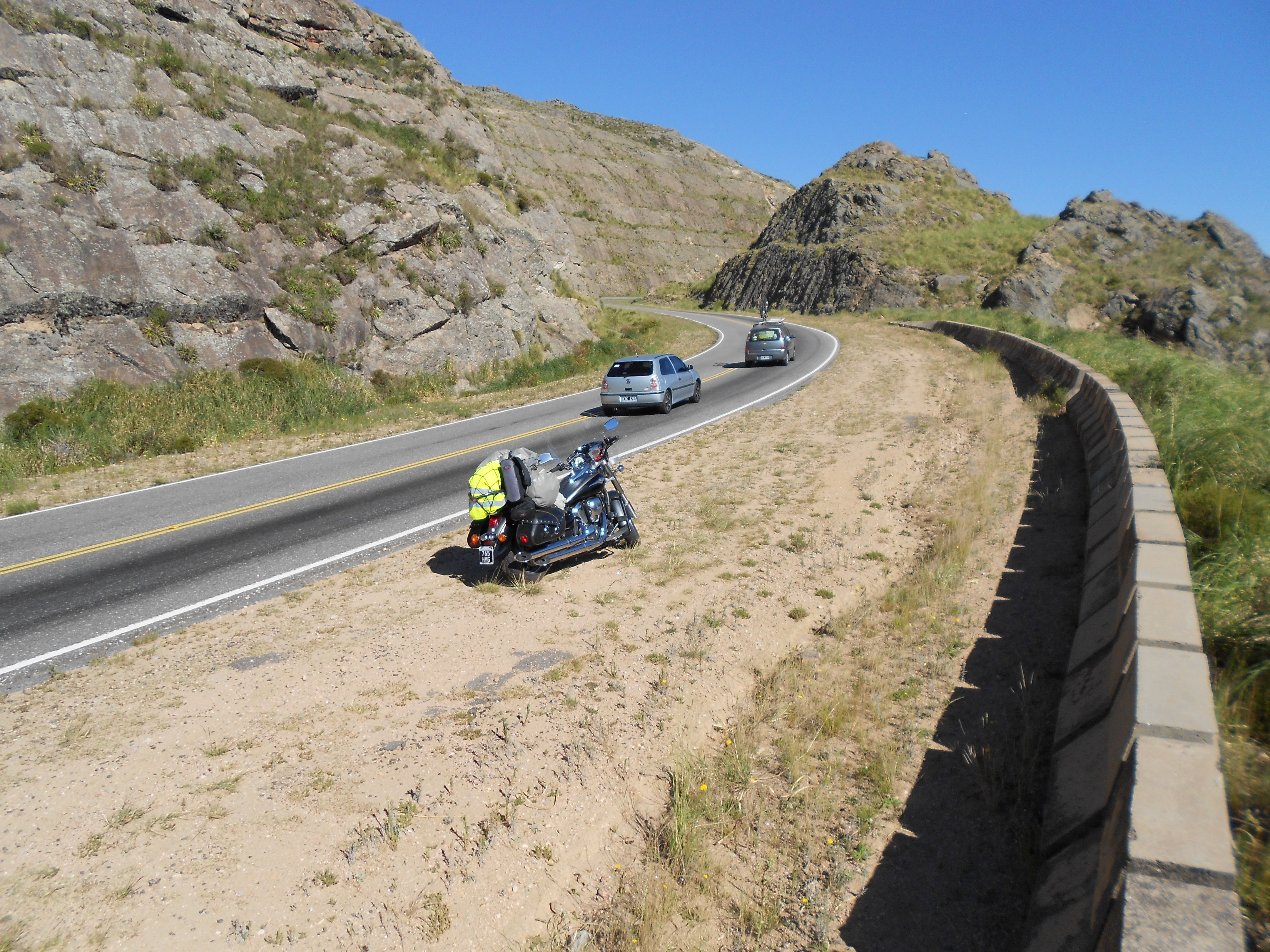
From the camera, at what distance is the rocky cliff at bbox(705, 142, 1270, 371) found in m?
30.8

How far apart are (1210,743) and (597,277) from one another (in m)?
84.0

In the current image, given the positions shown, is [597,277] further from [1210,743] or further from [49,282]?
[1210,743]

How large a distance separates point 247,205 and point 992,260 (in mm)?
52135

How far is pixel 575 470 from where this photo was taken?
8.48 meters

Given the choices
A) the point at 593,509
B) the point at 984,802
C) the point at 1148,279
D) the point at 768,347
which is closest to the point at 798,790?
the point at 984,802

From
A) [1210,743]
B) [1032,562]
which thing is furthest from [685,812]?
[1032,562]

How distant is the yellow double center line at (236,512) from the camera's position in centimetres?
879

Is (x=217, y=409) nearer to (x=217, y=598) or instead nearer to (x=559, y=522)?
(x=217, y=598)

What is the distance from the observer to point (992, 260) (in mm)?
54031

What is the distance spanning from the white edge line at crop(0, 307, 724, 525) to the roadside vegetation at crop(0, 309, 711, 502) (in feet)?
1.60

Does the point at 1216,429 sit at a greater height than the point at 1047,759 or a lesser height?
greater

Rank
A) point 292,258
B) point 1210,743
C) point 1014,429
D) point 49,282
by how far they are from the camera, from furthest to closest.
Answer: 1. point 292,258
2. point 49,282
3. point 1014,429
4. point 1210,743

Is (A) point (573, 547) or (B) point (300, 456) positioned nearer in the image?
(A) point (573, 547)

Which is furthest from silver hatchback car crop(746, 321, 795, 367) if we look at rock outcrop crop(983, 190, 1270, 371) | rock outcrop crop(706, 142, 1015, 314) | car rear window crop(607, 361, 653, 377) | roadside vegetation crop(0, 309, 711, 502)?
rock outcrop crop(706, 142, 1015, 314)
